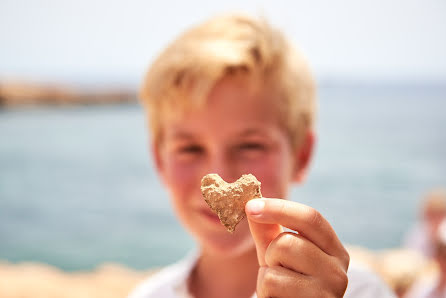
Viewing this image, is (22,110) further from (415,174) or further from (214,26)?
(214,26)

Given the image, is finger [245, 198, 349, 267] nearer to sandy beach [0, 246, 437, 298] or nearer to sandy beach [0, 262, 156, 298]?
sandy beach [0, 246, 437, 298]

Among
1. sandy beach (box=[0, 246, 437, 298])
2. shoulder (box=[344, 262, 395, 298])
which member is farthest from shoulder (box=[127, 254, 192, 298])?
sandy beach (box=[0, 246, 437, 298])


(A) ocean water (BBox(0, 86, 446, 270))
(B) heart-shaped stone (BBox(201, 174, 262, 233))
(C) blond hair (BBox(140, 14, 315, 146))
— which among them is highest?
(A) ocean water (BBox(0, 86, 446, 270))

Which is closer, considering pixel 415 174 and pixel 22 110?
pixel 415 174

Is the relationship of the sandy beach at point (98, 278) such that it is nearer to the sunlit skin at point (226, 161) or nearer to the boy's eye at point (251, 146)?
the sunlit skin at point (226, 161)

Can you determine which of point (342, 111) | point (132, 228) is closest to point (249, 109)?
point (132, 228)

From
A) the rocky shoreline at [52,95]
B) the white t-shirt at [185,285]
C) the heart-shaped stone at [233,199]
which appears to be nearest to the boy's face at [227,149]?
the white t-shirt at [185,285]
